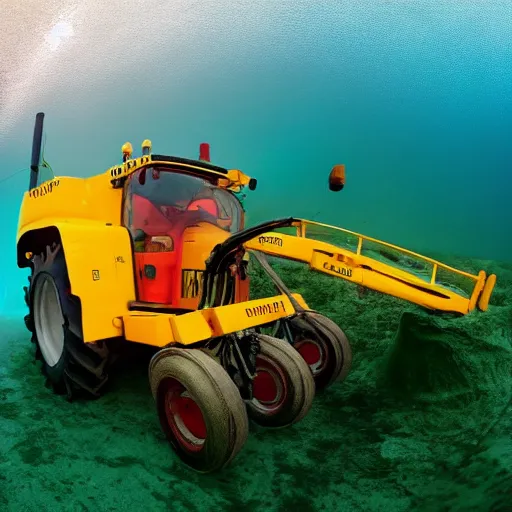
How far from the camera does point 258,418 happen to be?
311cm

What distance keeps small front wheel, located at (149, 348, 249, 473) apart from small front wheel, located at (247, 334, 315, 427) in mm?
616

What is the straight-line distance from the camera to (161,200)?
328 cm

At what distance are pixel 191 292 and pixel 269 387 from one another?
0.88 m

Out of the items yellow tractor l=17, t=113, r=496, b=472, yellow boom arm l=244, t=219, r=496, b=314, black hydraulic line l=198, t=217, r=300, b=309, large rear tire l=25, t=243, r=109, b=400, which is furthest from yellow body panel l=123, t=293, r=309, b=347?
yellow boom arm l=244, t=219, r=496, b=314

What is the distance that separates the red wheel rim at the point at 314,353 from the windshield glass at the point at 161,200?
145 cm

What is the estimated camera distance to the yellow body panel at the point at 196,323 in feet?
8.54

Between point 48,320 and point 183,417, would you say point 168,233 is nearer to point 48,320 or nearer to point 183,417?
point 183,417

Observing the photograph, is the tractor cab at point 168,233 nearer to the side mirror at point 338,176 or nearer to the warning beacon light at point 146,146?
the warning beacon light at point 146,146

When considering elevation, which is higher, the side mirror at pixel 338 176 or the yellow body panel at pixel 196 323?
the side mirror at pixel 338 176

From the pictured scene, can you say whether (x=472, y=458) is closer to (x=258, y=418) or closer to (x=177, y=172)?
(x=258, y=418)

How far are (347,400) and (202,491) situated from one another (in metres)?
1.69

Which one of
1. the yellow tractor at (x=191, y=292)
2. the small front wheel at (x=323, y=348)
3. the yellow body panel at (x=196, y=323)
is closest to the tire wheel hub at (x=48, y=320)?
the yellow tractor at (x=191, y=292)

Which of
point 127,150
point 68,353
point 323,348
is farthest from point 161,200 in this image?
point 323,348

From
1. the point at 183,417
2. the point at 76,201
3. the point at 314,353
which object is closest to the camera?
the point at 183,417
